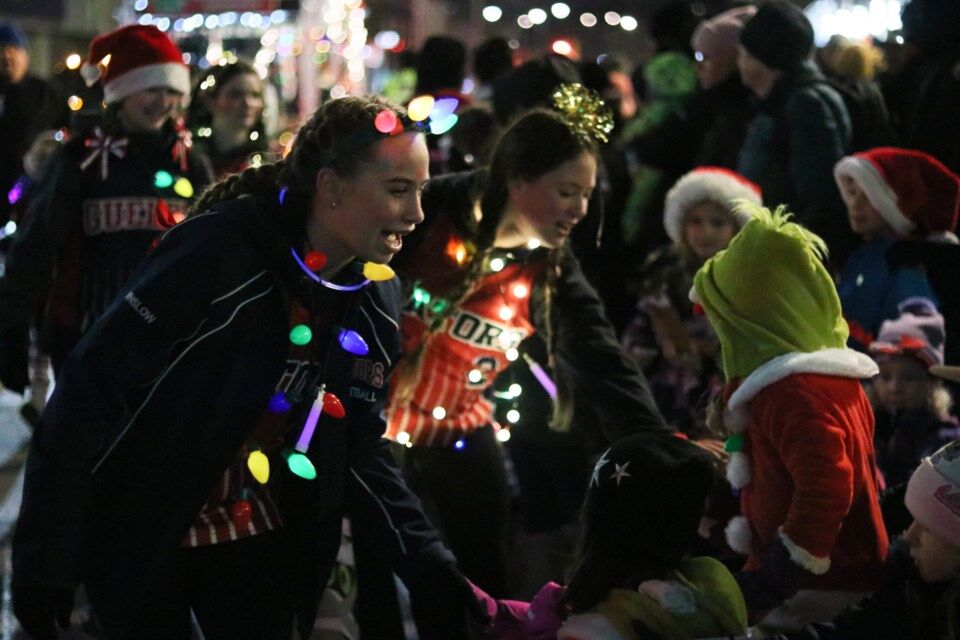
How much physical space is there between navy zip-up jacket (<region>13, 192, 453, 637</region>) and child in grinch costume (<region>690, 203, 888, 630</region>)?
2.90ft

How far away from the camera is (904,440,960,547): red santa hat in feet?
11.0

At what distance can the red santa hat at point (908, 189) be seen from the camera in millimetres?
6059

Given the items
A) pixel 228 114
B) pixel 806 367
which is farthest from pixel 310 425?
pixel 228 114

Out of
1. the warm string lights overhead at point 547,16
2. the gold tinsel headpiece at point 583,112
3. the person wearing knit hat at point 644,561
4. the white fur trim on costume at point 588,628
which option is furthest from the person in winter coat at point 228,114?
the warm string lights overhead at point 547,16

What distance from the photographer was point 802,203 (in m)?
6.85

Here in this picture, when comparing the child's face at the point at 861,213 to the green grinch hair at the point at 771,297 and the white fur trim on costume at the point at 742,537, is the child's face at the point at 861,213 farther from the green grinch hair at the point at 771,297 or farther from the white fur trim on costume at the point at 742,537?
the white fur trim on costume at the point at 742,537

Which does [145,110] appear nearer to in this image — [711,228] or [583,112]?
Answer: [583,112]

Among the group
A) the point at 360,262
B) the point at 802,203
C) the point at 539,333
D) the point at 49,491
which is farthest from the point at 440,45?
the point at 49,491

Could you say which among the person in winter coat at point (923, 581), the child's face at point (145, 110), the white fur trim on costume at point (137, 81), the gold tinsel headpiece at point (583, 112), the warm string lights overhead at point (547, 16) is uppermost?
the gold tinsel headpiece at point (583, 112)

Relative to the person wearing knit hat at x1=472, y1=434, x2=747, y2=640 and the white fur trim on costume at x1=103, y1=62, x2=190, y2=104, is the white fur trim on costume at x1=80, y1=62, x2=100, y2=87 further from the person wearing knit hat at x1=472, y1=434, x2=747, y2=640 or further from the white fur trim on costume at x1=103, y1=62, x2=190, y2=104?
the person wearing knit hat at x1=472, y1=434, x2=747, y2=640

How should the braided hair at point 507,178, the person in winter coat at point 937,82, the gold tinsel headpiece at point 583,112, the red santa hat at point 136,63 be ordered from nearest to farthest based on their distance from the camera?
the braided hair at point 507,178
the gold tinsel headpiece at point 583,112
the red santa hat at point 136,63
the person in winter coat at point 937,82

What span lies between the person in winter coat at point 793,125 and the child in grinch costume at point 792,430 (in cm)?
271

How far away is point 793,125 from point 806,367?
10.8ft

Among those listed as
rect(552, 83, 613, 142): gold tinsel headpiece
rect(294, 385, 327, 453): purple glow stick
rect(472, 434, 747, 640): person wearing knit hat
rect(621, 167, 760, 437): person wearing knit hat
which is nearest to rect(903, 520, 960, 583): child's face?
rect(472, 434, 747, 640): person wearing knit hat
